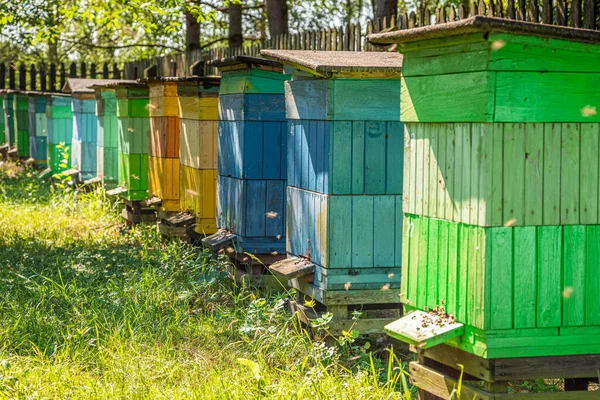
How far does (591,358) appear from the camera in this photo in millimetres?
4016

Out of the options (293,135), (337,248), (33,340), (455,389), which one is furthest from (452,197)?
(33,340)

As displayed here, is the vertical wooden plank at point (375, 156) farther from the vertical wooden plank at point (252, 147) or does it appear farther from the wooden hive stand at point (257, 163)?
the vertical wooden plank at point (252, 147)

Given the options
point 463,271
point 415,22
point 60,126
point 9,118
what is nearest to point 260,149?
point 415,22

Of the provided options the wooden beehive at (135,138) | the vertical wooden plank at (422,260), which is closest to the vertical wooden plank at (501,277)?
the vertical wooden plank at (422,260)

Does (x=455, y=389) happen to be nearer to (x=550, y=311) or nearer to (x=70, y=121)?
(x=550, y=311)

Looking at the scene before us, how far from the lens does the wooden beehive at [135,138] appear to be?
9.89 m

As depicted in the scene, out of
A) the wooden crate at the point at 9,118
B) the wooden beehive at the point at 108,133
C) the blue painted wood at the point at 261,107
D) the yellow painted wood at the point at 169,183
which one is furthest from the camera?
the wooden crate at the point at 9,118

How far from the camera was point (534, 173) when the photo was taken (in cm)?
387

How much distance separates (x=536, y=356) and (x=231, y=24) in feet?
39.4

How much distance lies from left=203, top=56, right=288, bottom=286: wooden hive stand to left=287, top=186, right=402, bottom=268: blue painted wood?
4.37 ft

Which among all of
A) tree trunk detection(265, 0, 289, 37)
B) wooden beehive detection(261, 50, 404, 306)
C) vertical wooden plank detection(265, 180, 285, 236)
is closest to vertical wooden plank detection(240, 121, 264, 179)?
vertical wooden plank detection(265, 180, 285, 236)

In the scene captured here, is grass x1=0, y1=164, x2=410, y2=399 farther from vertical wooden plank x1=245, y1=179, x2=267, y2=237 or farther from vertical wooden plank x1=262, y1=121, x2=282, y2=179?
vertical wooden plank x1=262, y1=121, x2=282, y2=179

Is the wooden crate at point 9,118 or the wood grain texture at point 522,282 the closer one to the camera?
the wood grain texture at point 522,282

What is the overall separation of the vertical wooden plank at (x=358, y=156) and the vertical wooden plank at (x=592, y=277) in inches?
65.1
